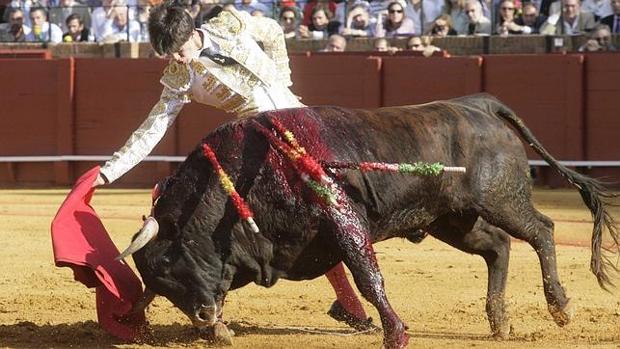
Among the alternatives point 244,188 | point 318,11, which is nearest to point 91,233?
point 244,188

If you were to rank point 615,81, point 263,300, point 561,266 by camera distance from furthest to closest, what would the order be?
point 615,81 → point 561,266 → point 263,300

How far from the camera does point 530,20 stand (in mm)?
11914

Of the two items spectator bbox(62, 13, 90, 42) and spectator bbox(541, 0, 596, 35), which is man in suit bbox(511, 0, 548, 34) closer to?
spectator bbox(541, 0, 596, 35)

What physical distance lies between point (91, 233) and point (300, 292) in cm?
154

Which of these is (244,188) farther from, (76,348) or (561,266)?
(561,266)

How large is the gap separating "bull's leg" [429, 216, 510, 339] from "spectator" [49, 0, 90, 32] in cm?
934

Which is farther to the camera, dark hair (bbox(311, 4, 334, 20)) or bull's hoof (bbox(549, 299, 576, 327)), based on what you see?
dark hair (bbox(311, 4, 334, 20))

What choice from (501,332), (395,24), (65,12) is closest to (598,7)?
(395,24)

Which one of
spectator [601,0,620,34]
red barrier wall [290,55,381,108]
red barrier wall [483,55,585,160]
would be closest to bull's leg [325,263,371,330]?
red barrier wall [483,55,585,160]

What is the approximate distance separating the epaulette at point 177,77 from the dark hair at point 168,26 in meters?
0.15

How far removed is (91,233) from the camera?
16.8 ft

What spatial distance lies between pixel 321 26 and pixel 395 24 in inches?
38.1

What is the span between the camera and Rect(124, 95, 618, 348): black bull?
4.62 metres

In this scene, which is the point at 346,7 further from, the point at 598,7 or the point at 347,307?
the point at 347,307
